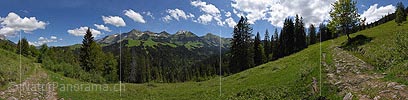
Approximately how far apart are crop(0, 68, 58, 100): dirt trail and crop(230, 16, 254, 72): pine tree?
39.6 meters

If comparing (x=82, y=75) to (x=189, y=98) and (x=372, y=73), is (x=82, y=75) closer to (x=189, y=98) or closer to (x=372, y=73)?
(x=189, y=98)

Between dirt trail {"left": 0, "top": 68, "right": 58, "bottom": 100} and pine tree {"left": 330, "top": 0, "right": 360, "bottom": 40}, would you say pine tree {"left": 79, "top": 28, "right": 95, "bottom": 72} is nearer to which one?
dirt trail {"left": 0, "top": 68, "right": 58, "bottom": 100}

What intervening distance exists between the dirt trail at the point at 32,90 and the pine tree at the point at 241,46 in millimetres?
39632

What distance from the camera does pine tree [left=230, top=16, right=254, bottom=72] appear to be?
2299 inches

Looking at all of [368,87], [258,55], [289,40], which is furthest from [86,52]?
[368,87]

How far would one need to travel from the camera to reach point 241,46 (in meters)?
58.3

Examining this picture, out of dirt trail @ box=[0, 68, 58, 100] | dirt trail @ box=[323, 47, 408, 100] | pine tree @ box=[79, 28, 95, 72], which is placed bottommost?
dirt trail @ box=[0, 68, 58, 100]

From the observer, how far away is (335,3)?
4284cm

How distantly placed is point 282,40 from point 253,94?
6383 cm

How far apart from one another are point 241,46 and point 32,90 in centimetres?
4294

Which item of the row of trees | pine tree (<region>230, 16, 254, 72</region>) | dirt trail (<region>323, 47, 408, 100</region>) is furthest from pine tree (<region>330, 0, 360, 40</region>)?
dirt trail (<region>323, 47, 408, 100</region>)

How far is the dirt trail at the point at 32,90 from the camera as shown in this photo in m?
18.6

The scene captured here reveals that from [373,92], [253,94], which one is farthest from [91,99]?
[373,92]

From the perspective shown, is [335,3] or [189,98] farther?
[335,3]
